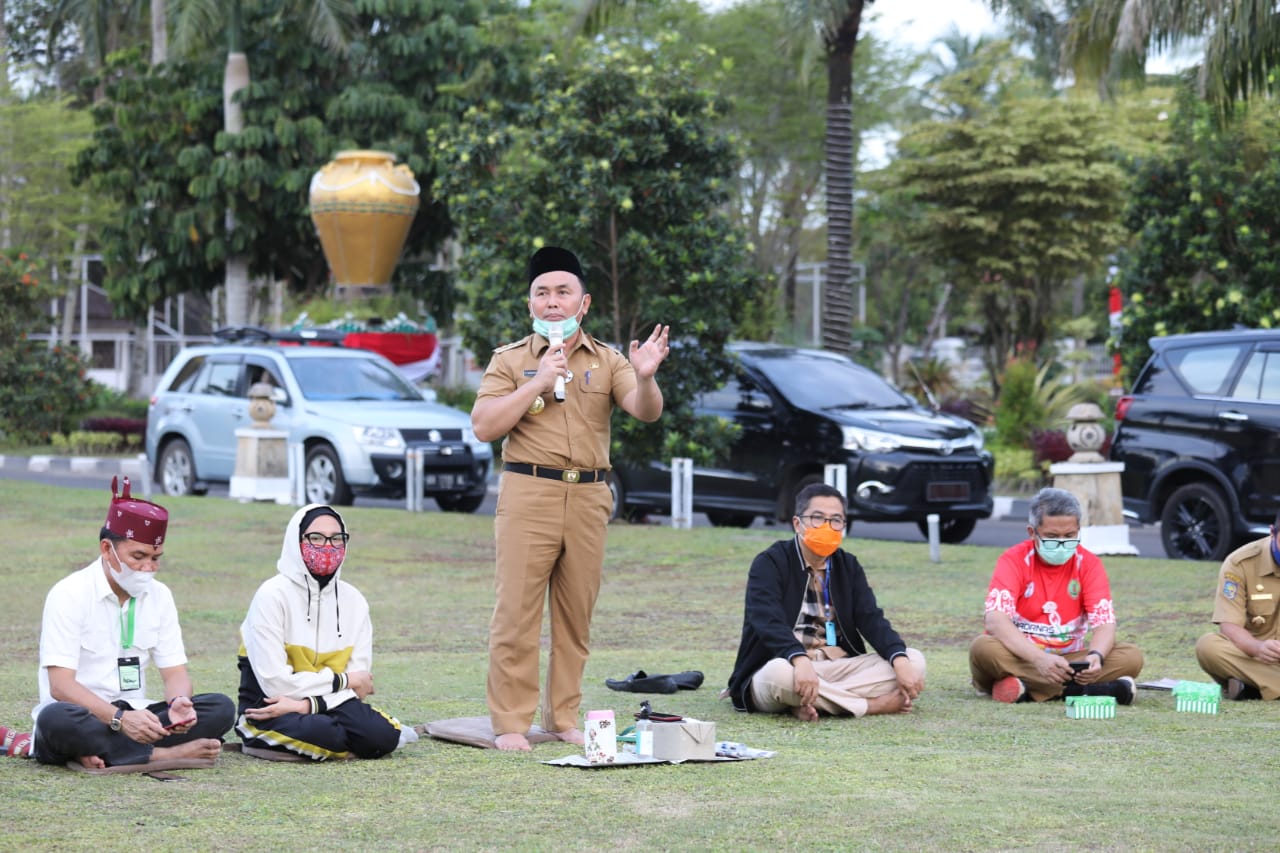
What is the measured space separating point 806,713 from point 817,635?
0.41 metres

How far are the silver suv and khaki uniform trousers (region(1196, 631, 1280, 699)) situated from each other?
12.0 m

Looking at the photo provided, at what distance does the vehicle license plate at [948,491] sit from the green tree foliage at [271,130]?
751 inches

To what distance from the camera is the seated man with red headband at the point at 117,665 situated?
21.3 feet

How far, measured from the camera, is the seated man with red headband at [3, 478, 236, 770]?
6496mm

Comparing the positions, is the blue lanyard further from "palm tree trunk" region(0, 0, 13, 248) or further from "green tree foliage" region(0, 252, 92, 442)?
"palm tree trunk" region(0, 0, 13, 248)

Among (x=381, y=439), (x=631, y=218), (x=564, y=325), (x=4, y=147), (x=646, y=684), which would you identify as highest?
(x=4, y=147)

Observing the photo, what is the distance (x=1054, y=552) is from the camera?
848cm

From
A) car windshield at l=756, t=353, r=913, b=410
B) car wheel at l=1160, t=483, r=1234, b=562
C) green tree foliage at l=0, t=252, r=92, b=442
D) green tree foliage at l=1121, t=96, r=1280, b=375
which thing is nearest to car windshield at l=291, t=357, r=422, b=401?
car windshield at l=756, t=353, r=913, b=410

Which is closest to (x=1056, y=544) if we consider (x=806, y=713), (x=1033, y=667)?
(x=1033, y=667)

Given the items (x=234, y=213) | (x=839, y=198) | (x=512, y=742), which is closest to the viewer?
(x=512, y=742)

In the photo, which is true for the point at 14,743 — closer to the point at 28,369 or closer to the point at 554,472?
the point at 554,472

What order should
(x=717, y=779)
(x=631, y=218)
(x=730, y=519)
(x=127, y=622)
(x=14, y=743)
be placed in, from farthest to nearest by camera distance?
1. (x=730, y=519)
2. (x=631, y=218)
3. (x=14, y=743)
4. (x=127, y=622)
5. (x=717, y=779)

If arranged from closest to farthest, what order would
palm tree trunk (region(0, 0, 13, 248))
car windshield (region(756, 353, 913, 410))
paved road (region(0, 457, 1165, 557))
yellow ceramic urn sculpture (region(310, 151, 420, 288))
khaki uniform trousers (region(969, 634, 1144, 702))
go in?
1. khaki uniform trousers (region(969, 634, 1144, 702))
2. car windshield (region(756, 353, 913, 410))
3. paved road (region(0, 457, 1165, 557))
4. yellow ceramic urn sculpture (region(310, 151, 420, 288))
5. palm tree trunk (region(0, 0, 13, 248))

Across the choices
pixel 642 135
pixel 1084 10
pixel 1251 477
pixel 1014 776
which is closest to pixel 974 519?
pixel 1251 477
